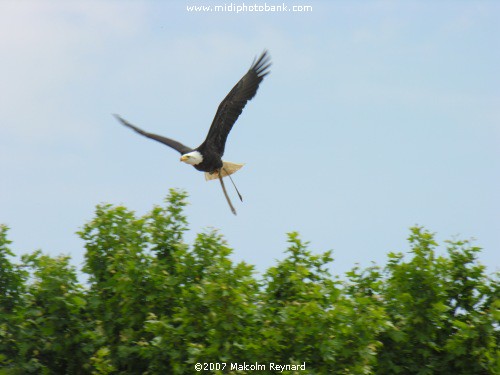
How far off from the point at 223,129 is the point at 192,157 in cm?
61

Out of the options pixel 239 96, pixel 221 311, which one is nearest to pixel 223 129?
pixel 239 96

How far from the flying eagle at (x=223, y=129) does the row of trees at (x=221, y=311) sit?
141cm

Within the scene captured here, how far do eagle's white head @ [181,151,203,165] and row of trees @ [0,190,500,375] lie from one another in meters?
1.32

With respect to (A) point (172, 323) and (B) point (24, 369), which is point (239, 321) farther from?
(B) point (24, 369)

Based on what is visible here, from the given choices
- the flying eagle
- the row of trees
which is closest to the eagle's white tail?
the flying eagle

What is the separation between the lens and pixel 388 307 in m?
10.9

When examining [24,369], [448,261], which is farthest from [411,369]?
[24,369]

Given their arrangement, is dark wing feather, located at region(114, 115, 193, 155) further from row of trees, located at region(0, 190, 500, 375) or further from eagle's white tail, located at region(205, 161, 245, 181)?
row of trees, located at region(0, 190, 500, 375)

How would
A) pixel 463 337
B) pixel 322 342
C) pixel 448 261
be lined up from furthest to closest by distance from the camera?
1. pixel 448 261
2. pixel 463 337
3. pixel 322 342

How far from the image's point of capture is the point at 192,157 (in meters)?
12.6

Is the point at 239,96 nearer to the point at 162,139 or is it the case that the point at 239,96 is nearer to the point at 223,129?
the point at 223,129

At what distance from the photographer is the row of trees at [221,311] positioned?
31.3ft

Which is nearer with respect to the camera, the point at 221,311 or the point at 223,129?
the point at 221,311

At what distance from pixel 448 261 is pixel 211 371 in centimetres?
350
